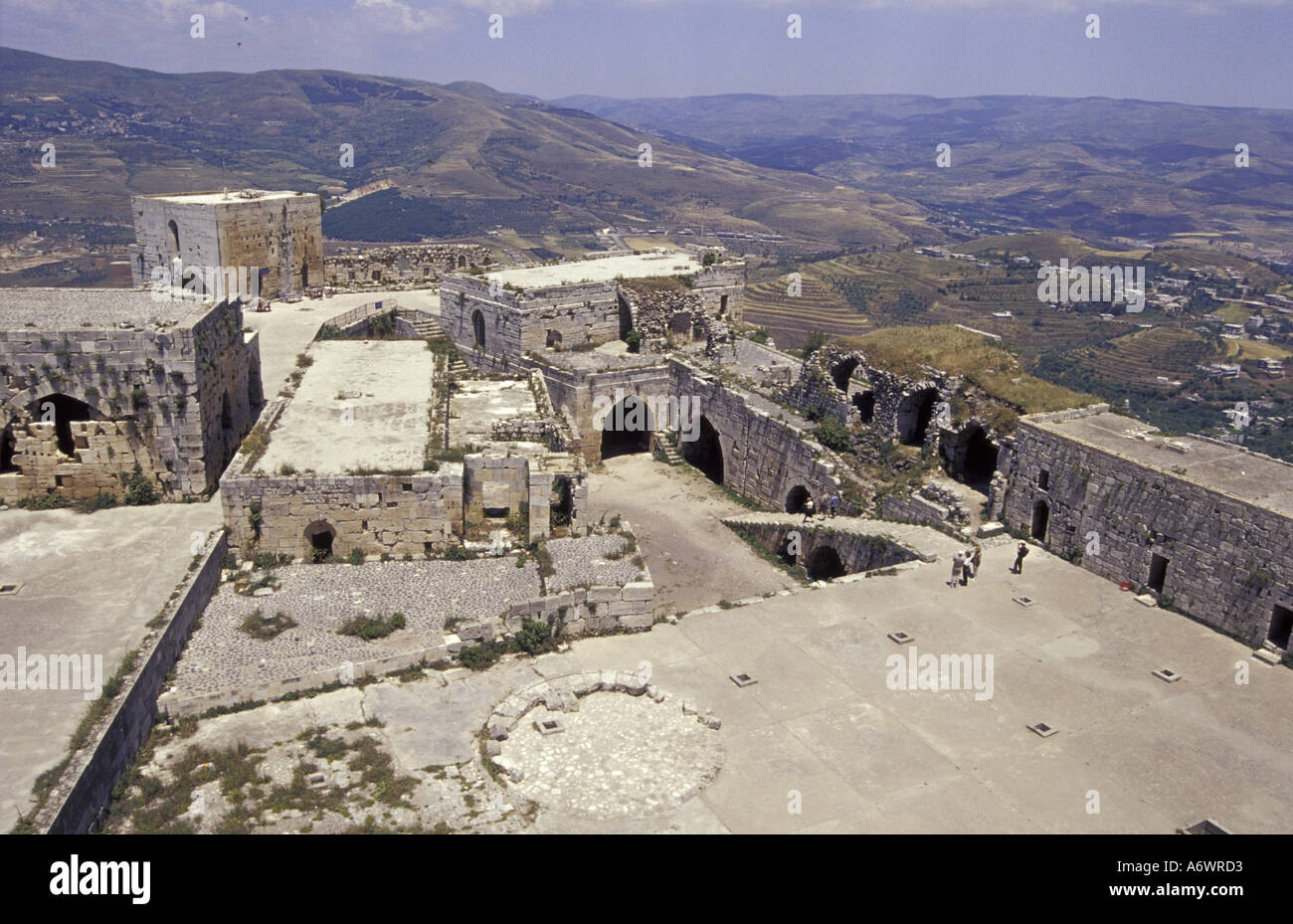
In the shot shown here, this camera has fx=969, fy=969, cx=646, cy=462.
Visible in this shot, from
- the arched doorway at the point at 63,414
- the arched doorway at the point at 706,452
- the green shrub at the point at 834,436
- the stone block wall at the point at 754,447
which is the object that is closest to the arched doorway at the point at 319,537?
the arched doorway at the point at 63,414

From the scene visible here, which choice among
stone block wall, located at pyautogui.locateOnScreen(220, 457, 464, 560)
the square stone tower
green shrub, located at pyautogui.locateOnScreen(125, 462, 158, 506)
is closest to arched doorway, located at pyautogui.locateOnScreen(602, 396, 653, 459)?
stone block wall, located at pyautogui.locateOnScreen(220, 457, 464, 560)

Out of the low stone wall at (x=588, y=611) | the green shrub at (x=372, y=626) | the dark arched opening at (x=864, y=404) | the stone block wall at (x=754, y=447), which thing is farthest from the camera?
the dark arched opening at (x=864, y=404)

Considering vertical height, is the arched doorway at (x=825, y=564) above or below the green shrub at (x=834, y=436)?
below

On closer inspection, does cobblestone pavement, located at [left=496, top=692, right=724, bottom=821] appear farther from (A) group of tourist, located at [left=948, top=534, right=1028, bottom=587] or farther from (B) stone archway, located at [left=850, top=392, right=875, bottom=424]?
(B) stone archway, located at [left=850, top=392, right=875, bottom=424]

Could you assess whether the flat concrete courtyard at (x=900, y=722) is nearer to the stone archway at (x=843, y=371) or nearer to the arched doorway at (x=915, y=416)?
the arched doorway at (x=915, y=416)

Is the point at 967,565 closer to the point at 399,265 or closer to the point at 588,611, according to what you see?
the point at 588,611

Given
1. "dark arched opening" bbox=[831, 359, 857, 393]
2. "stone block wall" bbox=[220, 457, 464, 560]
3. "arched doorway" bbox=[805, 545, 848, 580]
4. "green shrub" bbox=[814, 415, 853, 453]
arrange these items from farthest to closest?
"dark arched opening" bbox=[831, 359, 857, 393], "green shrub" bbox=[814, 415, 853, 453], "arched doorway" bbox=[805, 545, 848, 580], "stone block wall" bbox=[220, 457, 464, 560]

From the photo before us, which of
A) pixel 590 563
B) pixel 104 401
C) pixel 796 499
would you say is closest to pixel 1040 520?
pixel 796 499
